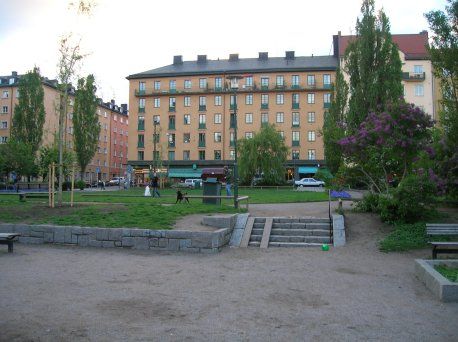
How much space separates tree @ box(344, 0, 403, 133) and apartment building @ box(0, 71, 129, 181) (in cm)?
5600

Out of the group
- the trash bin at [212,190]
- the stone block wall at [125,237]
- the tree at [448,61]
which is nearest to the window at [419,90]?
the trash bin at [212,190]

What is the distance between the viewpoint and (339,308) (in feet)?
19.3

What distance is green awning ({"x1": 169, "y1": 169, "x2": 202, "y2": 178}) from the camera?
69062mm

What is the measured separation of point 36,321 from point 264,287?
3.50 m

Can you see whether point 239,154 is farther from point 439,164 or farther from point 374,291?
point 374,291

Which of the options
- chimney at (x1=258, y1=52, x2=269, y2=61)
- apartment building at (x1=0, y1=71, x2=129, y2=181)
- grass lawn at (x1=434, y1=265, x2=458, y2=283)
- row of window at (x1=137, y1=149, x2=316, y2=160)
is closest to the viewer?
grass lawn at (x1=434, y1=265, x2=458, y2=283)

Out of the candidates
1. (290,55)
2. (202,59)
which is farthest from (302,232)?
(202,59)

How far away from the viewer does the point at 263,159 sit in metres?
53.6

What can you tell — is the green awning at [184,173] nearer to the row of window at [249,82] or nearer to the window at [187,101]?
the window at [187,101]

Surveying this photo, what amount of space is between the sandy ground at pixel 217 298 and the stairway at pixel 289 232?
153cm

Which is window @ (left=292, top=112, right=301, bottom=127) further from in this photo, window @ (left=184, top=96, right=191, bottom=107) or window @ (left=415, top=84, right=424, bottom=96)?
window @ (left=415, top=84, right=424, bottom=96)

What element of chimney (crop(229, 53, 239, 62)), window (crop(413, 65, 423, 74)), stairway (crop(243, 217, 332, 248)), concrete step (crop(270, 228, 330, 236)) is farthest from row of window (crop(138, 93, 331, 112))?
concrete step (crop(270, 228, 330, 236))

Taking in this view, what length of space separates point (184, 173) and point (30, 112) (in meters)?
24.1

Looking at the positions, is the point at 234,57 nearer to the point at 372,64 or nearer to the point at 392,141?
the point at 372,64
